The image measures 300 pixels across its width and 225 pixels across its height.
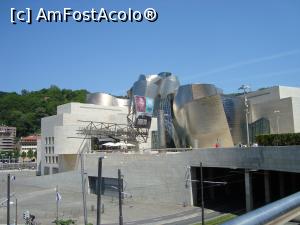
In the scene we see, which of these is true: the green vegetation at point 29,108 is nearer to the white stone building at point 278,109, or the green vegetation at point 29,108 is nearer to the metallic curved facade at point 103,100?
the metallic curved facade at point 103,100

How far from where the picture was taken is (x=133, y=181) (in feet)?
140

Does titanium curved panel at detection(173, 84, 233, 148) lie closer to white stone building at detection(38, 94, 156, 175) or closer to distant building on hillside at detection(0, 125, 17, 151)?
white stone building at detection(38, 94, 156, 175)

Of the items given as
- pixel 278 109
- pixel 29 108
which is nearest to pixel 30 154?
pixel 29 108

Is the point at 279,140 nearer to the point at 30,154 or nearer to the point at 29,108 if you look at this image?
the point at 30,154

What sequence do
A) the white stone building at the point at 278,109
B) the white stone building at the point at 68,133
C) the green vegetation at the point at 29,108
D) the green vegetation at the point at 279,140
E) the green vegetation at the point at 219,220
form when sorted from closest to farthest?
the green vegetation at the point at 279,140, the green vegetation at the point at 219,220, the white stone building at the point at 278,109, the white stone building at the point at 68,133, the green vegetation at the point at 29,108

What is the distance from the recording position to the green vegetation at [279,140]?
28.3m

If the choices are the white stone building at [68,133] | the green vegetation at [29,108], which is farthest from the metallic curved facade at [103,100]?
the green vegetation at [29,108]

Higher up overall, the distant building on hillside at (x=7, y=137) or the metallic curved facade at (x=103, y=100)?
the metallic curved facade at (x=103, y=100)

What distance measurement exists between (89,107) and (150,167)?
27.4 metres

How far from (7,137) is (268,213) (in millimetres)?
163135

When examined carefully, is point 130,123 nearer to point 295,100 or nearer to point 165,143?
point 165,143

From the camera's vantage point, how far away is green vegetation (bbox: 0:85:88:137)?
165m

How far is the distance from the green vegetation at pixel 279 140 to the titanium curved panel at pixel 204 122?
703 inches

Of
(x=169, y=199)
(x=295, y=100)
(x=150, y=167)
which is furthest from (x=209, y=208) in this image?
(x=295, y=100)
